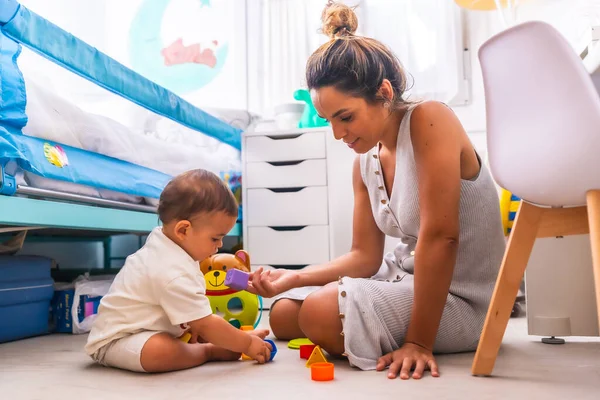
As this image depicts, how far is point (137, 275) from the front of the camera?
1.02 meters

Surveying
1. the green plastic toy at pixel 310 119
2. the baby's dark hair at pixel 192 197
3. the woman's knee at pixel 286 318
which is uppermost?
the green plastic toy at pixel 310 119

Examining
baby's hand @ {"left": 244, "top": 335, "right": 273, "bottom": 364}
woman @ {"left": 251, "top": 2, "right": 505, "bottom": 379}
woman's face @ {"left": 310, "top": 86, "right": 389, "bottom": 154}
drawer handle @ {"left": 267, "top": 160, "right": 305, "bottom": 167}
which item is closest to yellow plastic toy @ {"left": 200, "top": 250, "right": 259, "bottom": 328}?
woman @ {"left": 251, "top": 2, "right": 505, "bottom": 379}

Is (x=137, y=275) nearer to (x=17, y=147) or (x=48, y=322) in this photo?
(x=17, y=147)

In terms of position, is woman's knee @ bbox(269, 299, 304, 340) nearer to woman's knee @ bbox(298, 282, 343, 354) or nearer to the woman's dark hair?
woman's knee @ bbox(298, 282, 343, 354)

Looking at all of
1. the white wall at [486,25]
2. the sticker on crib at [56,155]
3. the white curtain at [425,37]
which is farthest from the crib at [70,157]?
the white wall at [486,25]

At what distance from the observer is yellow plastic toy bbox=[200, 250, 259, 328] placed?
4.93 ft

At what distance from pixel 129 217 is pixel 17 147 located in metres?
0.48

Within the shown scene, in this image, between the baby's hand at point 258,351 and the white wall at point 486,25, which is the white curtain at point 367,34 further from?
the baby's hand at point 258,351

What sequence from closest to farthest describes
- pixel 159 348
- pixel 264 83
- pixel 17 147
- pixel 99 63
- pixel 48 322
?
pixel 159 348
pixel 17 147
pixel 99 63
pixel 48 322
pixel 264 83

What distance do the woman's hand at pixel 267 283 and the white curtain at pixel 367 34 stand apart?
1.70 meters

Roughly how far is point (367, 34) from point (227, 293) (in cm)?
178

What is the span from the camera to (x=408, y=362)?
0.94 meters

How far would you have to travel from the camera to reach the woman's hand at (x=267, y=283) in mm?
1151

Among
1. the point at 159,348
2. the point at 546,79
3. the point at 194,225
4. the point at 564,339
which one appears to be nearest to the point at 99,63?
the point at 194,225
